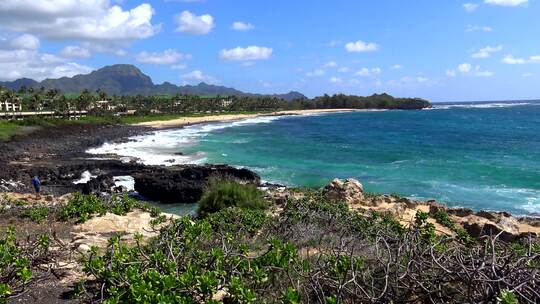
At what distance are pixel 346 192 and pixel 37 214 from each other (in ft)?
41.1

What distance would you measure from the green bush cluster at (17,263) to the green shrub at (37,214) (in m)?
4.22

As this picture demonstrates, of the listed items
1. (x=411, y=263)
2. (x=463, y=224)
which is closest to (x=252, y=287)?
(x=411, y=263)

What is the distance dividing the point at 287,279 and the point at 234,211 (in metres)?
5.68

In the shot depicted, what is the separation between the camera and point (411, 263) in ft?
18.0

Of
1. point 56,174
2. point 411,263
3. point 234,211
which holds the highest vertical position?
point 411,263

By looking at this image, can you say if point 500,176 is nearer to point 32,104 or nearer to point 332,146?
point 332,146

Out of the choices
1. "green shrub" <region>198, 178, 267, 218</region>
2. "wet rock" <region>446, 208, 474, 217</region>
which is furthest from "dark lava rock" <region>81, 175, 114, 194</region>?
"wet rock" <region>446, 208, 474, 217</region>

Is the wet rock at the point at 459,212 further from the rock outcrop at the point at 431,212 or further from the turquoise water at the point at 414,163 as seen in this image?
the turquoise water at the point at 414,163

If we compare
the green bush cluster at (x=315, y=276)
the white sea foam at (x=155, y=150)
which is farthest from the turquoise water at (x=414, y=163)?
the green bush cluster at (x=315, y=276)

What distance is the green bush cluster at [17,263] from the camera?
20.8 ft

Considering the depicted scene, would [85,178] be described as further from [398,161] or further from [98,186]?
[398,161]

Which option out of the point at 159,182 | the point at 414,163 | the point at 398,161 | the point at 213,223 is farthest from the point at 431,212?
the point at 398,161

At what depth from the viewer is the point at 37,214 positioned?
1235 centimetres

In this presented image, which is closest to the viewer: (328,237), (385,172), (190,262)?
(190,262)
